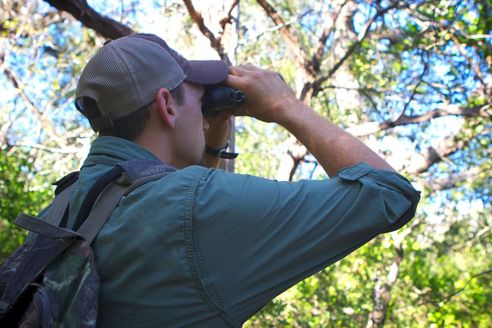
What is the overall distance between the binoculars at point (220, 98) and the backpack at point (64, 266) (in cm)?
28

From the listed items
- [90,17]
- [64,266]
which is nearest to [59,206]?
[64,266]

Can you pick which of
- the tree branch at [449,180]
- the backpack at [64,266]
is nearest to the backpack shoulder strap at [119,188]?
the backpack at [64,266]

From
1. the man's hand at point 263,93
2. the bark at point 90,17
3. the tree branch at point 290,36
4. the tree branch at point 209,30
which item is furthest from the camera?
the tree branch at point 290,36

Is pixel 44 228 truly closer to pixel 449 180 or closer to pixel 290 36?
pixel 290 36

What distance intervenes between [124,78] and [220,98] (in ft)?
0.80

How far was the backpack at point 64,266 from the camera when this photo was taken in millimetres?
1271

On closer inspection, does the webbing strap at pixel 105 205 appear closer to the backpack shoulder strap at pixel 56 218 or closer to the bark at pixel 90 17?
the backpack shoulder strap at pixel 56 218

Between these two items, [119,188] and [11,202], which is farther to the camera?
[11,202]

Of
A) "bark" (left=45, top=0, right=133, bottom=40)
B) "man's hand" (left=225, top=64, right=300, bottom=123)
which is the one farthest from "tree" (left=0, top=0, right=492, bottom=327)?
"man's hand" (left=225, top=64, right=300, bottom=123)

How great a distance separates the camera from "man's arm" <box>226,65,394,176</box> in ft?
5.08

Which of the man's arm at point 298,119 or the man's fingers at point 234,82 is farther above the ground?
the man's fingers at point 234,82

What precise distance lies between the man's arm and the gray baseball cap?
0.18 meters

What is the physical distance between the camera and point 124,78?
158cm

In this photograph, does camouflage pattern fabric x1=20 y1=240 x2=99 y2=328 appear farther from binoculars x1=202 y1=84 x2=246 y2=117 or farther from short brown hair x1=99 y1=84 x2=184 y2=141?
binoculars x1=202 y1=84 x2=246 y2=117
